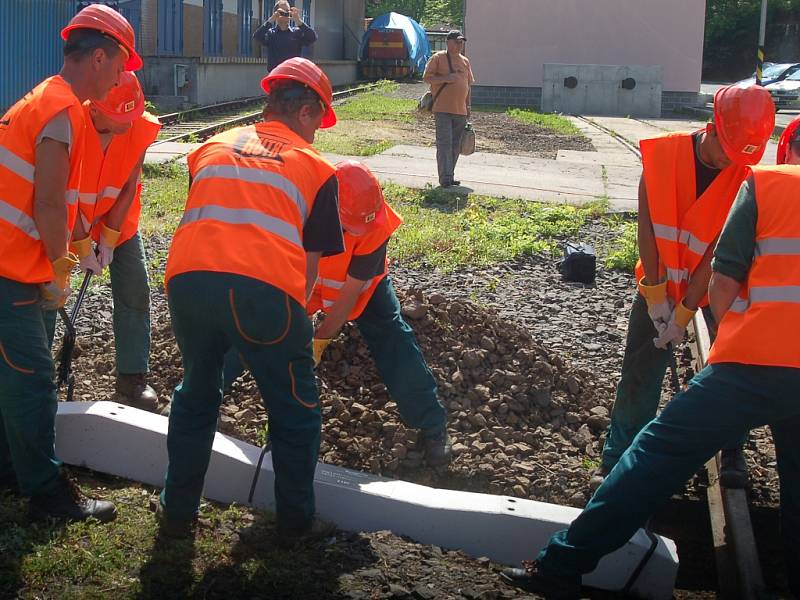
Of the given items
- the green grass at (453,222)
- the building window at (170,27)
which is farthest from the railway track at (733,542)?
the building window at (170,27)

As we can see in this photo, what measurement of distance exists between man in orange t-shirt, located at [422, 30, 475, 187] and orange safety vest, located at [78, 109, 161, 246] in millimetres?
7228

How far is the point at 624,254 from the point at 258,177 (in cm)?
577

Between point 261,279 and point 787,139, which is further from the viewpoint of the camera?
point 787,139

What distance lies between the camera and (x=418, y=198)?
440 inches

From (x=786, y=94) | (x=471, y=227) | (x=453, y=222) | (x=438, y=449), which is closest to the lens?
(x=438, y=449)

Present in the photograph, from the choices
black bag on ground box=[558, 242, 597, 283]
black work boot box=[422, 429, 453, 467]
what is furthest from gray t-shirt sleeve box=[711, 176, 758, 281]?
black bag on ground box=[558, 242, 597, 283]

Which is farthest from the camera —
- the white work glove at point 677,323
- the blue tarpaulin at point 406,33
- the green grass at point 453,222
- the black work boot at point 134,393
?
the blue tarpaulin at point 406,33

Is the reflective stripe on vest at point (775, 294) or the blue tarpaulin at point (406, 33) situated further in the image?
the blue tarpaulin at point (406, 33)

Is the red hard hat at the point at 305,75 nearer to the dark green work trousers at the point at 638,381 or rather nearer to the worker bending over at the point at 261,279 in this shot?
the worker bending over at the point at 261,279

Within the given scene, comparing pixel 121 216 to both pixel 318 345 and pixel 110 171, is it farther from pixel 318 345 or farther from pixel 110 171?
pixel 318 345

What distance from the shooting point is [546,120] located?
75.9 ft

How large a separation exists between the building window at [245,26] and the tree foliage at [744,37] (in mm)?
30011

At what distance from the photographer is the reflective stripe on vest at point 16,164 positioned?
3549 mm

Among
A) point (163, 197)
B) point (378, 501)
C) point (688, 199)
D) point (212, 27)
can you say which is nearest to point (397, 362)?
point (378, 501)
